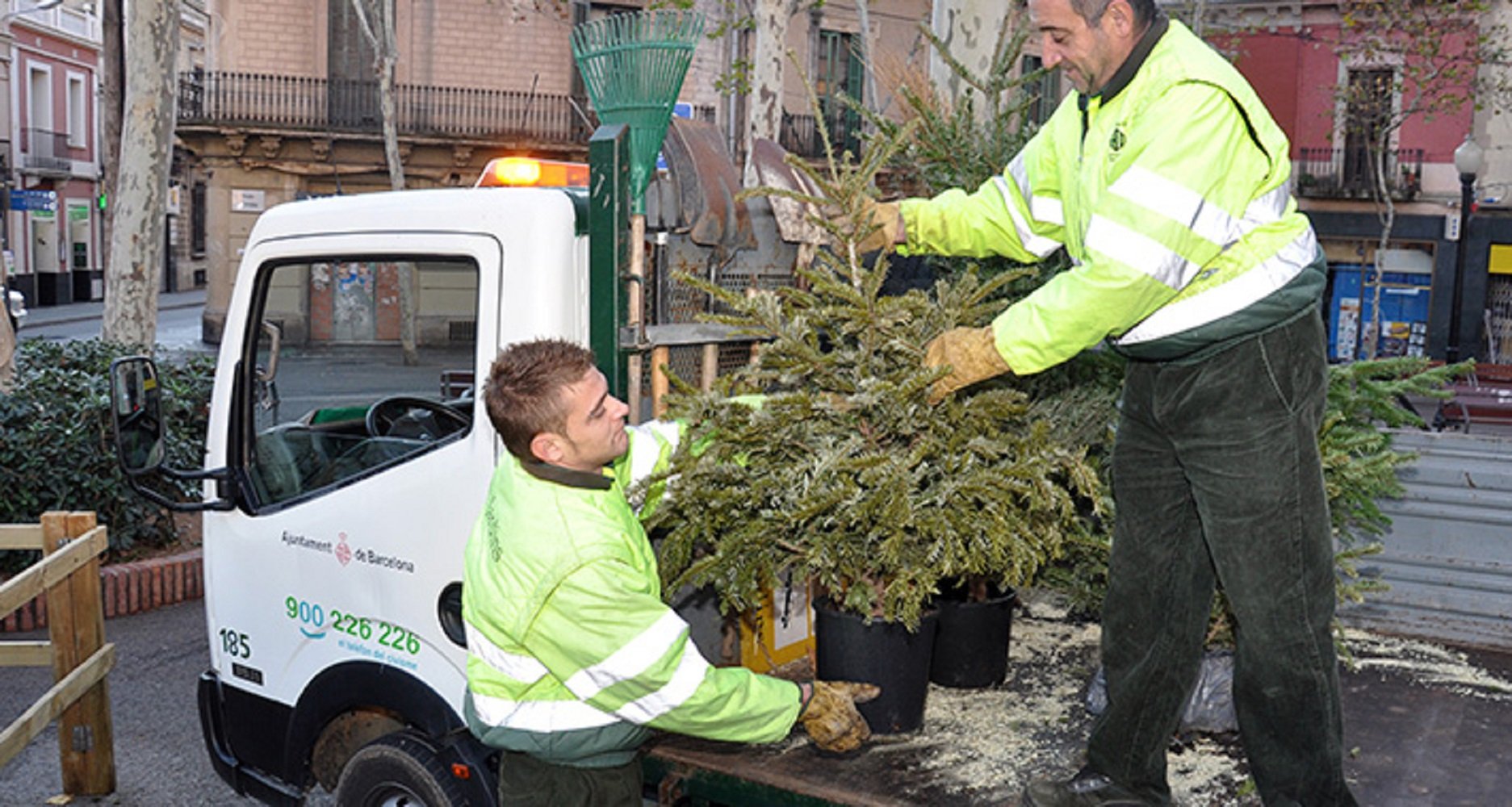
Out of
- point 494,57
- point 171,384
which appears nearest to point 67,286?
point 494,57

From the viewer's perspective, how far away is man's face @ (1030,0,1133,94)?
102 inches

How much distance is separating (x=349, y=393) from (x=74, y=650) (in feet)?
5.07

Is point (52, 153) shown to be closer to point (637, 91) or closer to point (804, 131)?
point (804, 131)

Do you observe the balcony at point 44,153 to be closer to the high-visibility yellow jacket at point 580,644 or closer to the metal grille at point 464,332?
the metal grille at point 464,332

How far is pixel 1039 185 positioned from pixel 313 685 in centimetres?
217

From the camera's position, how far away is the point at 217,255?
26156mm

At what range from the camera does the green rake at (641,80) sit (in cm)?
341

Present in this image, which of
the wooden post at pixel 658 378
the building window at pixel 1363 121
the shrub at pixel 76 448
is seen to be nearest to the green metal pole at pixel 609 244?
the wooden post at pixel 658 378

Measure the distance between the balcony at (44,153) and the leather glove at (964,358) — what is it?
3902 cm

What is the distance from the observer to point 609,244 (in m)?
3.21

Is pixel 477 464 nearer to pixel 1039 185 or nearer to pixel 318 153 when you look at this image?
Result: pixel 1039 185

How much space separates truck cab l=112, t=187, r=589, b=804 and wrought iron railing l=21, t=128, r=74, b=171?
122 ft

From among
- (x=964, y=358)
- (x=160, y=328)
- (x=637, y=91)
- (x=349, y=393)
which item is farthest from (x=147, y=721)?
(x=160, y=328)

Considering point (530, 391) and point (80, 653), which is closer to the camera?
point (530, 391)
